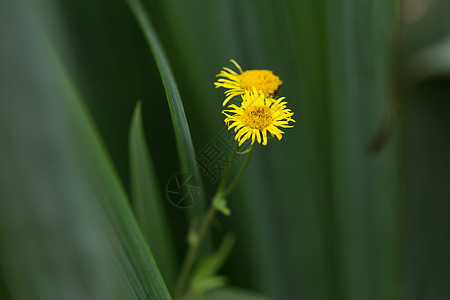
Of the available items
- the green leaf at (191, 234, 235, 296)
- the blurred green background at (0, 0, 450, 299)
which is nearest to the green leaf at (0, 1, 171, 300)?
the blurred green background at (0, 0, 450, 299)

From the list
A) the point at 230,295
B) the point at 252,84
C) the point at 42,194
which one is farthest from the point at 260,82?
the point at 230,295

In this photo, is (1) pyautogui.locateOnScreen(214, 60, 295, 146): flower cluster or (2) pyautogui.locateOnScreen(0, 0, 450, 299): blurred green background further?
(2) pyautogui.locateOnScreen(0, 0, 450, 299): blurred green background

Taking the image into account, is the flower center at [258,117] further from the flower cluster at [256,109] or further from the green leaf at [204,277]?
the green leaf at [204,277]

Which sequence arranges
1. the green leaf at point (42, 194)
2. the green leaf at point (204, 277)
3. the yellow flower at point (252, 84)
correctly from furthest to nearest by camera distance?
the green leaf at point (204, 277) → the yellow flower at point (252, 84) → the green leaf at point (42, 194)

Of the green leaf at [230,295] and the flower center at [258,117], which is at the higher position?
the flower center at [258,117]

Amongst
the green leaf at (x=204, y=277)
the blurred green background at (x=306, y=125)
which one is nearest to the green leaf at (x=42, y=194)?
the blurred green background at (x=306, y=125)

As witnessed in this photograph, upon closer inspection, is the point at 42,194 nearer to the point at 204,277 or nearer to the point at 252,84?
the point at 252,84

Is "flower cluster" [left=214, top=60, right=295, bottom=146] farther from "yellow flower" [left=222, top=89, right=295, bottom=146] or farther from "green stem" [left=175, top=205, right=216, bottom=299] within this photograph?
"green stem" [left=175, top=205, right=216, bottom=299]

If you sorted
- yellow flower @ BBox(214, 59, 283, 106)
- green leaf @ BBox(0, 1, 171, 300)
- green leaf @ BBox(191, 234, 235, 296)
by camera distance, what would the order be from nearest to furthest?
1. green leaf @ BBox(0, 1, 171, 300)
2. yellow flower @ BBox(214, 59, 283, 106)
3. green leaf @ BBox(191, 234, 235, 296)
